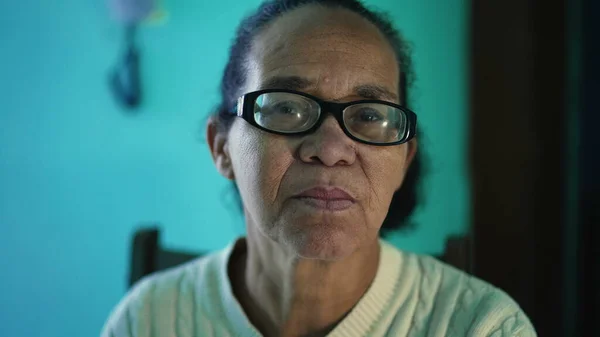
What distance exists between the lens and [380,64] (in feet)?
2.41

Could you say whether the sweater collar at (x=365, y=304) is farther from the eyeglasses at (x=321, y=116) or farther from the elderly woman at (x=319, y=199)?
the eyeglasses at (x=321, y=116)

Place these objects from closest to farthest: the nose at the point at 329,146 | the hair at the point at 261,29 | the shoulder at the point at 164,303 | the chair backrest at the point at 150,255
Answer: the nose at the point at 329,146 < the hair at the point at 261,29 < the shoulder at the point at 164,303 < the chair backrest at the point at 150,255

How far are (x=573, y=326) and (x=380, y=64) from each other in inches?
30.0

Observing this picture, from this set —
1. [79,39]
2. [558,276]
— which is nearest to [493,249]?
[558,276]

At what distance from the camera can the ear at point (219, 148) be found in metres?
0.85

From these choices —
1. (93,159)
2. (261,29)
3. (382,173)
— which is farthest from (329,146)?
(93,159)

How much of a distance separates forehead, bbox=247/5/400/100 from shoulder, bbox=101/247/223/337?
46 centimetres

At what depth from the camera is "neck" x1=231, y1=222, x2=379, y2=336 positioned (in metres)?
0.80

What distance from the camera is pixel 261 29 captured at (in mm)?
775

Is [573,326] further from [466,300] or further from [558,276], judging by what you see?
[466,300]

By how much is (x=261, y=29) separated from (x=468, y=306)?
0.63 meters

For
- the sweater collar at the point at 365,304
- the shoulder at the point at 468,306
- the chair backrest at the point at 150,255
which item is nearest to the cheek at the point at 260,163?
the sweater collar at the point at 365,304

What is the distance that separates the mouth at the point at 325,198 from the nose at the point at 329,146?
0.04 metres

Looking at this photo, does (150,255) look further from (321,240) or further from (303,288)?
(321,240)
